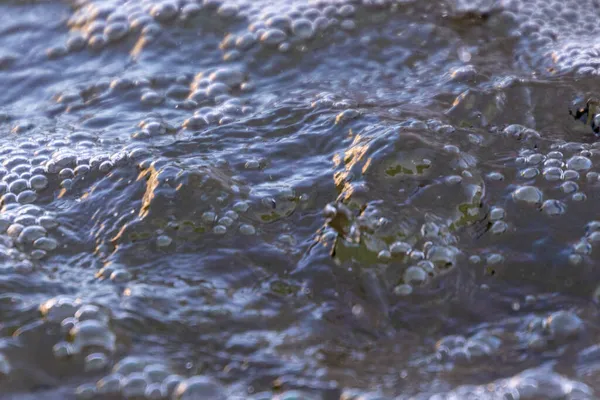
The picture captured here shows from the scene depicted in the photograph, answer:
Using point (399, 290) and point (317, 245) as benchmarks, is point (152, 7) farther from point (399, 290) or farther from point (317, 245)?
point (399, 290)

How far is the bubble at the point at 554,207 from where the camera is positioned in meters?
1.36

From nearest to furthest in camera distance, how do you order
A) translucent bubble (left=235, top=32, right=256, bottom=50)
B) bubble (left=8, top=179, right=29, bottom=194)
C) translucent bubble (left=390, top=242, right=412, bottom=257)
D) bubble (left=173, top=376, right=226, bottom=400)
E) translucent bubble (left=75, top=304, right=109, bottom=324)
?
bubble (left=173, top=376, right=226, bottom=400), translucent bubble (left=75, top=304, right=109, bottom=324), translucent bubble (left=390, top=242, right=412, bottom=257), bubble (left=8, top=179, right=29, bottom=194), translucent bubble (left=235, top=32, right=256, bottom=50)

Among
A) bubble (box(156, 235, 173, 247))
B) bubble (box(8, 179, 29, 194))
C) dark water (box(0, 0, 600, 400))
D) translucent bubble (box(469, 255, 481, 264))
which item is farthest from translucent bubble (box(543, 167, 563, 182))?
bubble (box(8, 179, 29, 194))

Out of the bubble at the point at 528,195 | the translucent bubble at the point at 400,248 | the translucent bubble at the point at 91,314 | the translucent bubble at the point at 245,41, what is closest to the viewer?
the translucent bubble at the point at 91,314

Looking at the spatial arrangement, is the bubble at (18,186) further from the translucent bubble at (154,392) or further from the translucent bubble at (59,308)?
the translucent bubble at (154,392)

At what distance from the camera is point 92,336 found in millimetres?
1142

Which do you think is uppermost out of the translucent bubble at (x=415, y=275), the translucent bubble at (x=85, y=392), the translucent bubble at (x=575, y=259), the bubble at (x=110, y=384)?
the translucent bubble at (x=85, y=392)

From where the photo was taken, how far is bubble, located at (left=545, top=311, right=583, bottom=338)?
1.13 meters

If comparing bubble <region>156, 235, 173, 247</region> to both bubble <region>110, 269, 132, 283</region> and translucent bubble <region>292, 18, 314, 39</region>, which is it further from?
translucent bubble <region>292, 18, 314, 39</region>

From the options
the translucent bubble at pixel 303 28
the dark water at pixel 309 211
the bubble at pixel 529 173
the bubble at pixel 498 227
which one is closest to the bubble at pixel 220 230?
the dark water at pixel 309 211

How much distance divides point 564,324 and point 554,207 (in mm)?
298

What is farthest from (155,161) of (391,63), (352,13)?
(352,13)

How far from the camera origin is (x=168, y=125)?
1.68 meters

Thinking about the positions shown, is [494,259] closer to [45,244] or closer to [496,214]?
[496,214]
